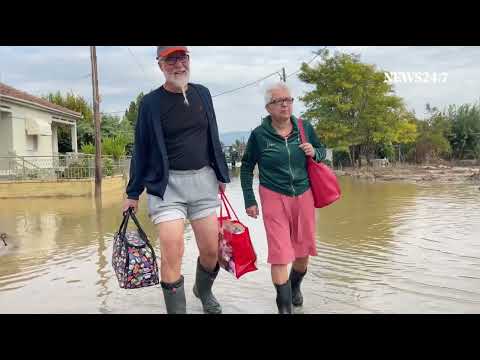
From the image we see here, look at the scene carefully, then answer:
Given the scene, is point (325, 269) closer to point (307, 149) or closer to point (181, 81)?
point (307, 149)

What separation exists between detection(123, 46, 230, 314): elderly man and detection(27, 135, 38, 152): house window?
21.5m

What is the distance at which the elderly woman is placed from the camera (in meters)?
3.92

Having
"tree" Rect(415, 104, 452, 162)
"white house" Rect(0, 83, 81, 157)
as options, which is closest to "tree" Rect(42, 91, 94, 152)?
"white house" Rect(0, 83, 81, 157)

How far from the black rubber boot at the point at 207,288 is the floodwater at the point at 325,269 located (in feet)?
0.56

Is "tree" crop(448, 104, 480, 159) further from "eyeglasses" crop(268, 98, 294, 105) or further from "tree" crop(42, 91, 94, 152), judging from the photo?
"eyeglasses" crop(268, 98, 294, 105)

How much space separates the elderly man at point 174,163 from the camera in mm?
3580

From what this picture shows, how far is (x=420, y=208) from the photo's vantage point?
1143 cm

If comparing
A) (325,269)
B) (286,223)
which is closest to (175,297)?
(286,223)

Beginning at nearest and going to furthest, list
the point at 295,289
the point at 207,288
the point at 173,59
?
the point at 173,59, the point at 207,288, the point at 295,289

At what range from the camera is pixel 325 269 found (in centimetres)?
582

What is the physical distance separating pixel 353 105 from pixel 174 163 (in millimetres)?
32165

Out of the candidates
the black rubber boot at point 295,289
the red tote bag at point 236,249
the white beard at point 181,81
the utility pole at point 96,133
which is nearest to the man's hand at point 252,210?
the red tote bag at point 236,249
